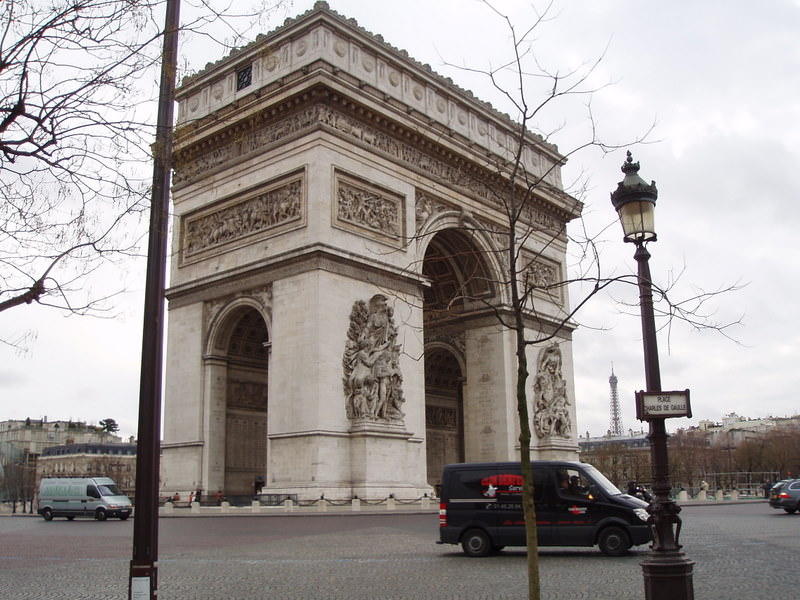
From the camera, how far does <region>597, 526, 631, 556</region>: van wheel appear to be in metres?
14.1

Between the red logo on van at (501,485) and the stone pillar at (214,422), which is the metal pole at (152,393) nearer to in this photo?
the red logo on van at (501,485)

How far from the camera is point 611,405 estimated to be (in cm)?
17875

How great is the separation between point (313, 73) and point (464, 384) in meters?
14.3

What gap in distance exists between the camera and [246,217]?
1169 inches

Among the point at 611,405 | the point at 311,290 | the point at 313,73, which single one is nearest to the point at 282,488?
the point at 311,290

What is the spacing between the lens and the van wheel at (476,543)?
14.6m

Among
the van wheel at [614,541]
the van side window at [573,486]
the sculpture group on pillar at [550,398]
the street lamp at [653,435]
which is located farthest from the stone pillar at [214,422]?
the street lamp at [653,435]

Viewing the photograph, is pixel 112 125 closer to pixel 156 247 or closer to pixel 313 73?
pixel 156 247

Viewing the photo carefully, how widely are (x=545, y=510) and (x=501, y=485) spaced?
83 centimetres

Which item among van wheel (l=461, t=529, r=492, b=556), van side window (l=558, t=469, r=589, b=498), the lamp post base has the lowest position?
van wheel (l=461, t=529, r=492, b=556)

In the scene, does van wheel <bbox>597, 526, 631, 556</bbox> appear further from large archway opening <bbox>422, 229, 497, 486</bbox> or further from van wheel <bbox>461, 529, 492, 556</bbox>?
large archway opening <bbox>422, 229, 497, 486</bbox>

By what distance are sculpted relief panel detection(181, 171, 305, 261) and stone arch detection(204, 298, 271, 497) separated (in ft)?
8.09

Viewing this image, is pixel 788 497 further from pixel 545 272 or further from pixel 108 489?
pixel 108 489

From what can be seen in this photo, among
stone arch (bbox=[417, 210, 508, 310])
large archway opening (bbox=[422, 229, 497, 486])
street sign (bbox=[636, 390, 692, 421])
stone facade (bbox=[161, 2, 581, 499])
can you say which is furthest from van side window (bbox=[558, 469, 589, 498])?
large archway opening (bbox=[422, 229, 497, 486])
